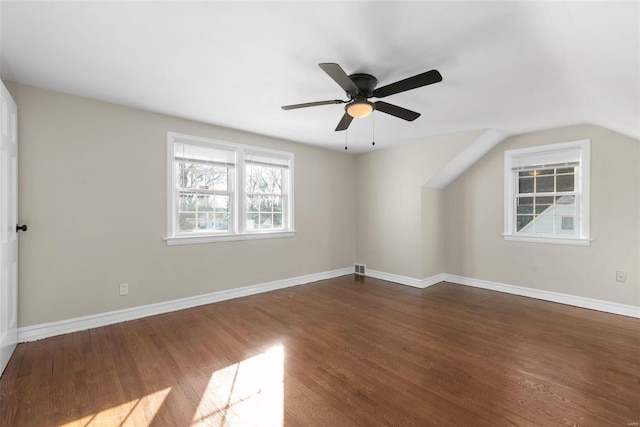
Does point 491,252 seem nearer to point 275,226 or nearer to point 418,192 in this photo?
point 418,192

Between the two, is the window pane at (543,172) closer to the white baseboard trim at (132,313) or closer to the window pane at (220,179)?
the white baseboard trim at (132,313)

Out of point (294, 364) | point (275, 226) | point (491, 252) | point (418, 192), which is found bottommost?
point (294, 364)

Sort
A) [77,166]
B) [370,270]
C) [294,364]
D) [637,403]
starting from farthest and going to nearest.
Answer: [370,270], [77,166], [294,364], [637,403]

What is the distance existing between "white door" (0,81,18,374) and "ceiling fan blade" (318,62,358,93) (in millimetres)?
2502

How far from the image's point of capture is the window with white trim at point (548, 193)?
12.6 feet

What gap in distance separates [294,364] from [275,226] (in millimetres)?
2675

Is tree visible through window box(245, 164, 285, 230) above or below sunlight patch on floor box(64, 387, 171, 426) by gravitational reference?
above

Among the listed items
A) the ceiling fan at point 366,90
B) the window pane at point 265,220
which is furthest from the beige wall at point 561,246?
the window pane at point 265,220

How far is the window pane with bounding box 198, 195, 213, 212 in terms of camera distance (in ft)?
12.8

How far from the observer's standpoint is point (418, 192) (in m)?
4.77

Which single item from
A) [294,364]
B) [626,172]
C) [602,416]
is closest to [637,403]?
[602,416]

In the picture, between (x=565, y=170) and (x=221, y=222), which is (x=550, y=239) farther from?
(x=221, y=222)

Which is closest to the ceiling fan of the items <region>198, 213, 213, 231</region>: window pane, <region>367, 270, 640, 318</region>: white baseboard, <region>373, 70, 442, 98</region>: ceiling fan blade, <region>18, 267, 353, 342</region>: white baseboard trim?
<region>373, 70, 442, 98</region>: ceiling fan blade

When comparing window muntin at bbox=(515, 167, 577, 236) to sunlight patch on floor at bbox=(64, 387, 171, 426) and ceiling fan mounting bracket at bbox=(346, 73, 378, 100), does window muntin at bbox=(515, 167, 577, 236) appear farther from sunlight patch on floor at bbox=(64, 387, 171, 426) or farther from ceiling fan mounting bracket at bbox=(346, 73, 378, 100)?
sunlight patch on floor at bbox=(64, 387, 171, 426)
